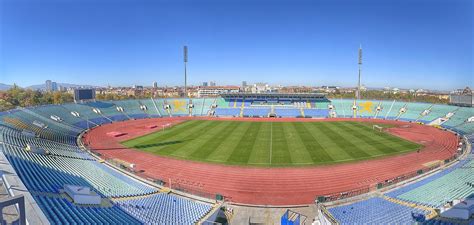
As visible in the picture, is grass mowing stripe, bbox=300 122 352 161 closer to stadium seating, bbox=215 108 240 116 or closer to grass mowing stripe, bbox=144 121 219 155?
grass mowing stripe, bbox=144 121 219 155

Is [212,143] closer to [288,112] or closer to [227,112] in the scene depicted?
[227,112]

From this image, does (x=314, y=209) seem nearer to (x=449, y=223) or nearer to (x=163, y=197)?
(x=449, y=223)

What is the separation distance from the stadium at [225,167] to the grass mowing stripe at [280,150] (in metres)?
0.15

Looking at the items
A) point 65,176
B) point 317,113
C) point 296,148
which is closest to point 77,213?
point 65,176

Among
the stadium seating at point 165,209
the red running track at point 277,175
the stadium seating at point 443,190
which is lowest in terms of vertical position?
the red running track at point 277,175

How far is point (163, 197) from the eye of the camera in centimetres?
1633

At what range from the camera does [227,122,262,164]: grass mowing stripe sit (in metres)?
25.9

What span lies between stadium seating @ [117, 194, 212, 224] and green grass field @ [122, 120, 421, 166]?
956cm

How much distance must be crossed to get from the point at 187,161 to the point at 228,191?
7.69 meters

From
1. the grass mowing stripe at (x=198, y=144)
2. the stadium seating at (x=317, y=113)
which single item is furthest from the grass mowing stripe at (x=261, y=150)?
the stadium seating at (x=317, y=113)

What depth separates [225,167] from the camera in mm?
23844

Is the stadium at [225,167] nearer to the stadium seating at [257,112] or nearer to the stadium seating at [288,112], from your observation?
the stadium seating at [257,112]

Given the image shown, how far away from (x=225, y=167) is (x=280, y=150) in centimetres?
797

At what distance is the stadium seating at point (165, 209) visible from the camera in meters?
12.3
